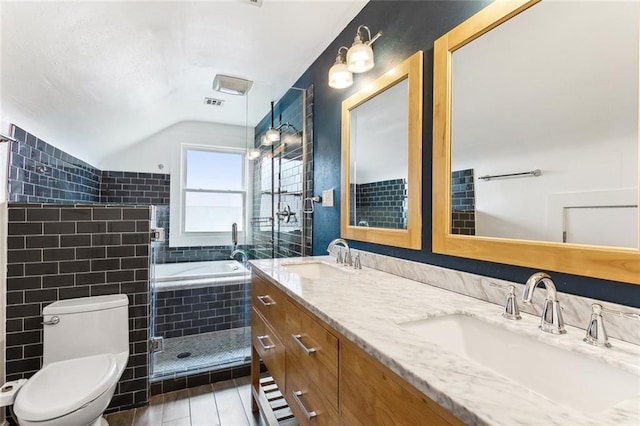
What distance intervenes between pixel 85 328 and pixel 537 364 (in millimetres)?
2179

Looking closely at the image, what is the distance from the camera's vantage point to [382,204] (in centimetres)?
170

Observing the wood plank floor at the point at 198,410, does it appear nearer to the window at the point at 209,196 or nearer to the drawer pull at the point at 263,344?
the drawer pull at the point at 263,344

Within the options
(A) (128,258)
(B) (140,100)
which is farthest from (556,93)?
(B) (140,100)

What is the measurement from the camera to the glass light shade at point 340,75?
5.71 feet

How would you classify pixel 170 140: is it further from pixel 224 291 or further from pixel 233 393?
pixel 233 393

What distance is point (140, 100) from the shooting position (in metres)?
2.57

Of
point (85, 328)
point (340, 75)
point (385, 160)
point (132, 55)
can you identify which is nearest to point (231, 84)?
point (132, 55)

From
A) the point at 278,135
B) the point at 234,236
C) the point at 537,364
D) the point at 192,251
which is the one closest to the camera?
the point at 537,364

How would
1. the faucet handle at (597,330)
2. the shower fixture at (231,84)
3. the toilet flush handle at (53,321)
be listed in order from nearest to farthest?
the faucet handle at (597,330) → the toilet flush handle at (53,321) → the shower fixture at (231,84)

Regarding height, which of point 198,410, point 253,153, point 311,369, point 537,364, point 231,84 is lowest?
point 198,410

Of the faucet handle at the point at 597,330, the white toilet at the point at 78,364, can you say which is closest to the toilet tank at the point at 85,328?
the white toilet at the point at 78,364

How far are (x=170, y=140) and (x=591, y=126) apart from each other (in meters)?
3.98

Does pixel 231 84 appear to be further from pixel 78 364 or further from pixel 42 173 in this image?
pixel 78 364

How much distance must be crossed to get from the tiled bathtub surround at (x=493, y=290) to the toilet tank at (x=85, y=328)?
1.56 metres
